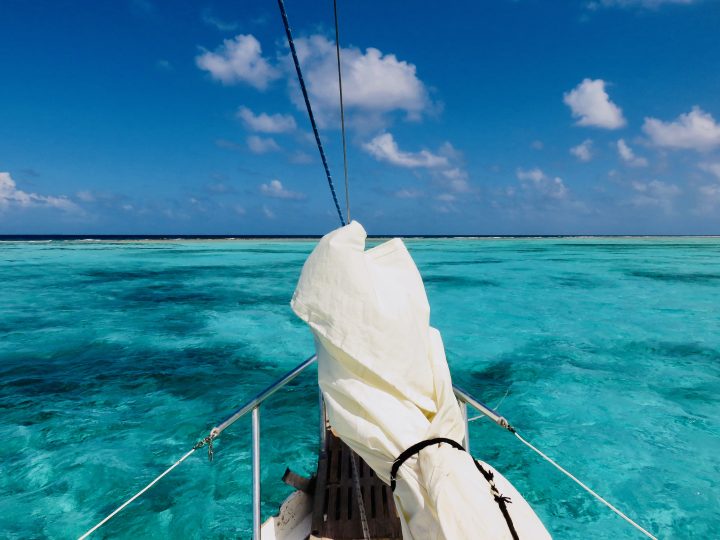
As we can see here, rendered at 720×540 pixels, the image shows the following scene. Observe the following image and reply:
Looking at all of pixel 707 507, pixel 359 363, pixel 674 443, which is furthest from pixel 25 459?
pixel 674 443

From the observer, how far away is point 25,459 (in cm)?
524

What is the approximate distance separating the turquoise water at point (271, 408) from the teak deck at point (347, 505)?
5.26 feet

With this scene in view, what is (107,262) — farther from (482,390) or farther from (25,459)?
(482,390)

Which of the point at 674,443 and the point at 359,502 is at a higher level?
the point at 359,502

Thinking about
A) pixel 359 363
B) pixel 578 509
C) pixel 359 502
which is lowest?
pixel 578 509

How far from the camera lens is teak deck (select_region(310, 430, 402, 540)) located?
275 cm

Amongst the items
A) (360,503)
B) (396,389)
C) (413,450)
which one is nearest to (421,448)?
(413,450)

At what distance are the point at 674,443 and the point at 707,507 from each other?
4.77 feet

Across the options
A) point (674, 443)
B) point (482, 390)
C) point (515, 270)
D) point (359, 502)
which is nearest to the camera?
point (359, 502)

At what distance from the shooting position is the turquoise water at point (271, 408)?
179 inches

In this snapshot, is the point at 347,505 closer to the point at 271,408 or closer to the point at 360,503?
the point at 360,503

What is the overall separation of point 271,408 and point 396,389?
5366 millimetres

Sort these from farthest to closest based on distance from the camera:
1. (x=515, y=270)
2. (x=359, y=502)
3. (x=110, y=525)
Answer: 1. (x=515, y=270)
2. (x=110, y=525)
3. (x=359, y=502)

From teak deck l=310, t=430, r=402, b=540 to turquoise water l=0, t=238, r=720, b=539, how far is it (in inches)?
63.2
